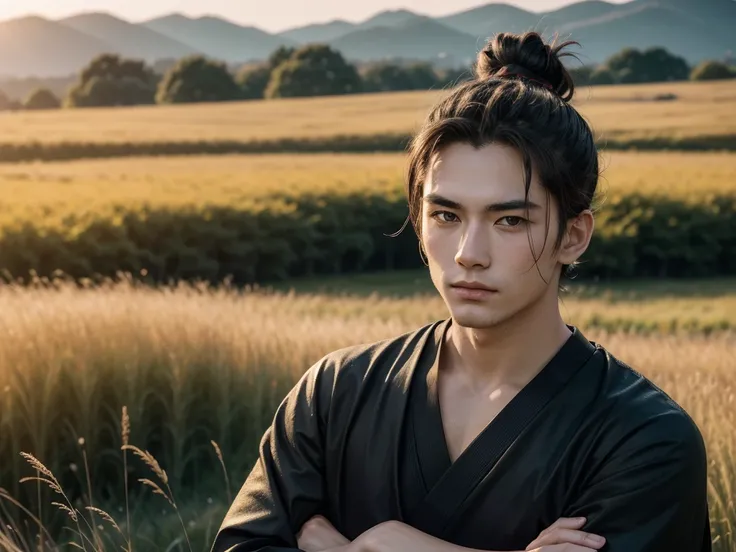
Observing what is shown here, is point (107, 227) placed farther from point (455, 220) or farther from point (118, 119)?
point (118, 119)

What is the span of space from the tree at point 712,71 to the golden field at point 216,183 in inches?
656

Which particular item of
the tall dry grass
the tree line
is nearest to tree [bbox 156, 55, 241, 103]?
the tree line

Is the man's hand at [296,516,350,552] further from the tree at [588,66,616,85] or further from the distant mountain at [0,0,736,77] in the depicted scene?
the distant mountain at [0,0,736,77]

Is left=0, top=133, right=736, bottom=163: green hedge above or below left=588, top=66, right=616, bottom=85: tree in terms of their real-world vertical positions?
below

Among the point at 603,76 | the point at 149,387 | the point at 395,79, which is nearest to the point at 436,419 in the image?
the point at 149,387

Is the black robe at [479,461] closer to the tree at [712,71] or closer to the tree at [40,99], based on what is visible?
the tree at [712,71]

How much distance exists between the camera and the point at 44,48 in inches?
5379

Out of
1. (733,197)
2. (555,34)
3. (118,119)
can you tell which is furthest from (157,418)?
(118,119)

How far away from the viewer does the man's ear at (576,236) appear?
82.5 inches

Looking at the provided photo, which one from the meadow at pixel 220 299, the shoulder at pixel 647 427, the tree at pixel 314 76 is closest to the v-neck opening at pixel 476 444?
the shoulder at pixel 647 427

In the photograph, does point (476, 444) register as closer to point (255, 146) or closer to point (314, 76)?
point (255, 146)

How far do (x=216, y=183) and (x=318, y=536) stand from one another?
628 inches

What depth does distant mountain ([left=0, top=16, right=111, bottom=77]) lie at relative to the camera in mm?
137000

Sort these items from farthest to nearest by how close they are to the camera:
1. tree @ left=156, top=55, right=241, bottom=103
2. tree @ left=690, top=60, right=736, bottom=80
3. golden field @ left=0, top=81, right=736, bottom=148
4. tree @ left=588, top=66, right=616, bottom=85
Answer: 1. tree @ left=156, top=55, right=241, bottom=103
2. tree @ left=588, top=66, right=616, bottom=85
3. tree @ left=690, top=60, right=736, bottom=80
4. golden field @ left=0, top=81, right=736, bottom=148
